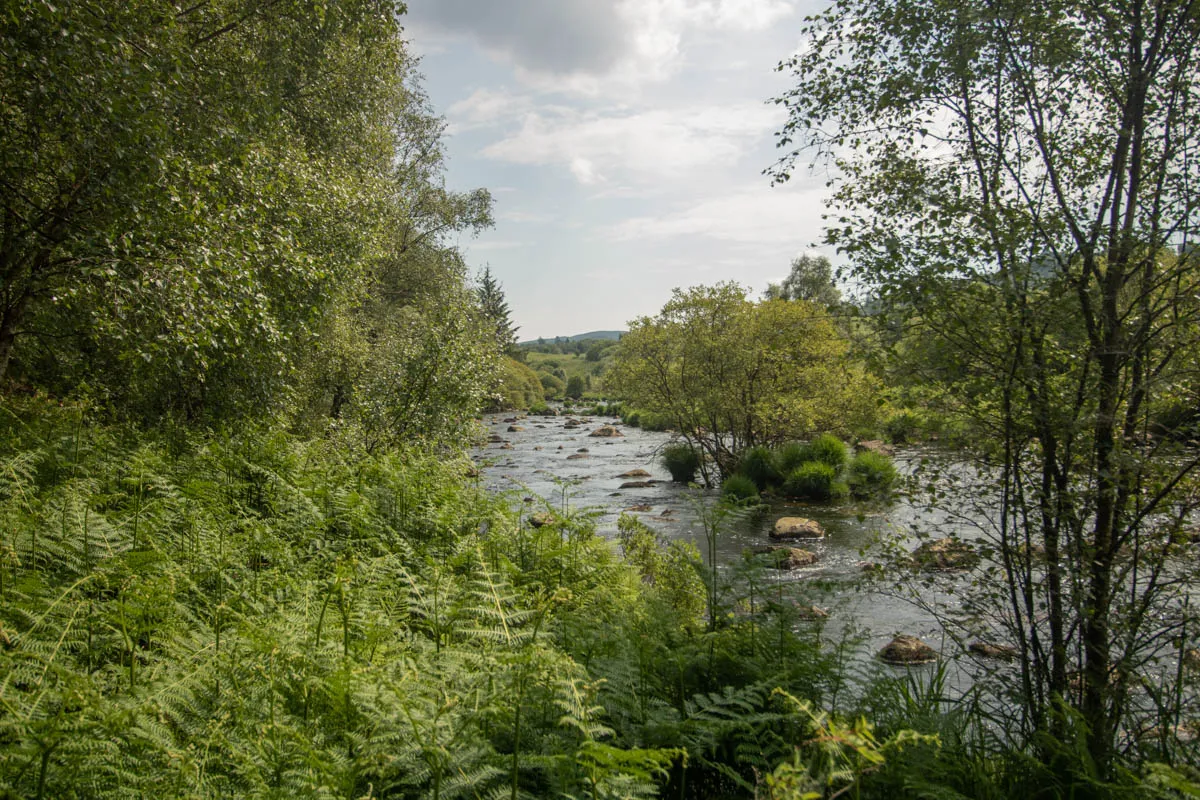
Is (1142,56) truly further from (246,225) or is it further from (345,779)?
(246,225)

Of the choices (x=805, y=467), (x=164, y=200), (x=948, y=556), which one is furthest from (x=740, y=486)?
(x=164, y=200)

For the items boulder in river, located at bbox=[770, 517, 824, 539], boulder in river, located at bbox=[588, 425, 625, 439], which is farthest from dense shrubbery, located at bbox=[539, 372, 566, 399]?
boulder in river, located at bbox=[770, 517, 824, 539]

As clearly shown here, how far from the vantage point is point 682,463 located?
80.7ft

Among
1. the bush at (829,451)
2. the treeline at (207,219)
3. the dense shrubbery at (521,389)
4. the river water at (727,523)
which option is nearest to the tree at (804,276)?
the dense shrubbery at (521,389)

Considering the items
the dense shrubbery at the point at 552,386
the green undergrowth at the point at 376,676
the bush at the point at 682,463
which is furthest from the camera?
the dense shrubbery at the point at 552,386

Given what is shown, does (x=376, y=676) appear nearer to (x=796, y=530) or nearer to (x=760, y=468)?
(x=796, y=530)

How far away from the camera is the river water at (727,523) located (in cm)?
634

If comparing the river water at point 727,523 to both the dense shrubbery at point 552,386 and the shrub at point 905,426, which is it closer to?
the shrub at point 905,426

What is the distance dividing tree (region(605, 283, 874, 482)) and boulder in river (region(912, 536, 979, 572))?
17.1 m

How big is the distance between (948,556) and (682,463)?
63.6 feet

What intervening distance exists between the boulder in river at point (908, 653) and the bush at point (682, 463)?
1530 cm

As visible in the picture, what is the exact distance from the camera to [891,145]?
5977mm

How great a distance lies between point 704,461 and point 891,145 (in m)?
18.7

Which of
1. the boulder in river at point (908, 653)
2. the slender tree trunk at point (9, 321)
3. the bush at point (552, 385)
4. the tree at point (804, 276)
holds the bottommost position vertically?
the boulder in river at point (908, 653)
